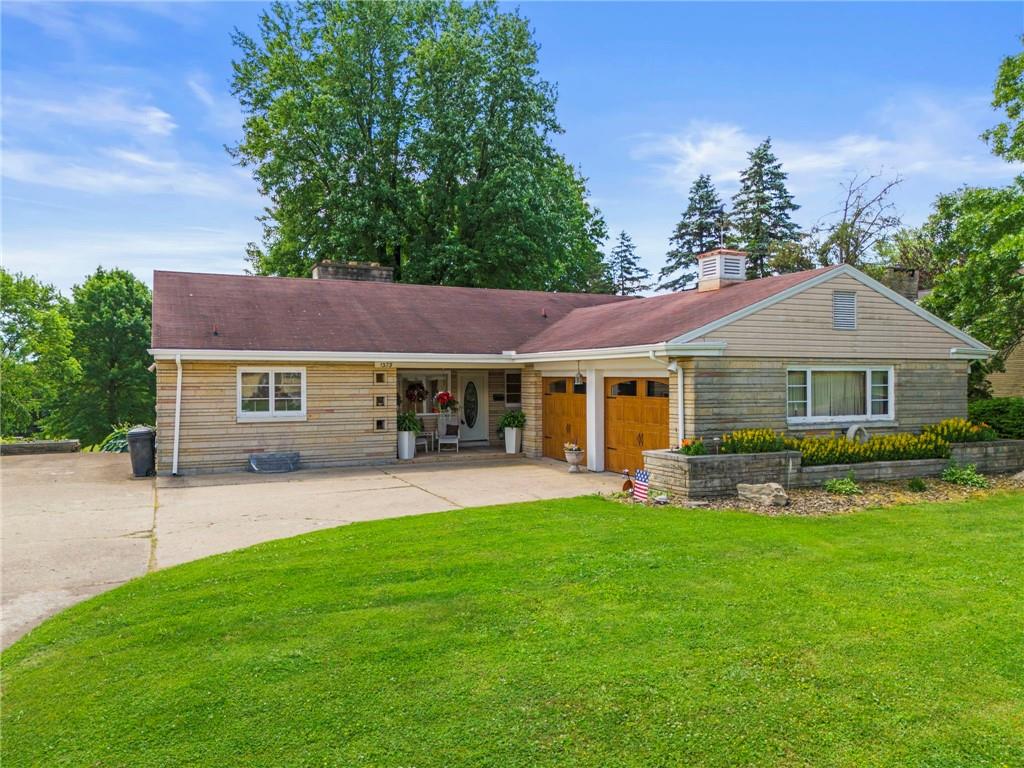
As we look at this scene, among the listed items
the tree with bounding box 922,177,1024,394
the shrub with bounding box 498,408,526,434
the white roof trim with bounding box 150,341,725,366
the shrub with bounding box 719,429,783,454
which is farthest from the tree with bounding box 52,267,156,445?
the tree with bounding box 922,177,1024,394

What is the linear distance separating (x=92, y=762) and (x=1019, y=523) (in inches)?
401

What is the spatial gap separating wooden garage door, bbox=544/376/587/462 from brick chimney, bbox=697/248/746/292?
12.2 feet

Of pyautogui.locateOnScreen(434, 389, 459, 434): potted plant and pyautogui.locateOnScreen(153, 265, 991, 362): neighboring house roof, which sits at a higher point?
pyautogui.locateOnScreen(153, 265, 991, 362): neighboring house roof

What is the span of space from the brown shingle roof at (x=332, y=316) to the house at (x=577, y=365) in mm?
61

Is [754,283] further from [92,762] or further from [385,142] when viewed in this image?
[385,142]

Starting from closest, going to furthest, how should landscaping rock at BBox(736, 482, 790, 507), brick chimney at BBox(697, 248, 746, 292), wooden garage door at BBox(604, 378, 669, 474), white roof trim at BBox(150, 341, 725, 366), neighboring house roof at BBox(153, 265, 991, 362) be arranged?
landscaping rock at BBox(736, 482, 790, 507)
white roof trim at BBox(150, 341, 725, 366)
wooden garage door at BBox(604, 378, 669, 474)
neighboring house roof at BBox(153, 265, 991, 362)
brick chimney at BBox(697, 248, 746, 292)

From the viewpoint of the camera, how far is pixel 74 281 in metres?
37.3

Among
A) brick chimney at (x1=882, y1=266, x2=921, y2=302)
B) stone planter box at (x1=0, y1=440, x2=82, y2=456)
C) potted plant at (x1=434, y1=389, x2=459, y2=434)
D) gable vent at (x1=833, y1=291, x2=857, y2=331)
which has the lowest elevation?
stone planter box at (x1=0, y1=440, x2=82, y2=456)

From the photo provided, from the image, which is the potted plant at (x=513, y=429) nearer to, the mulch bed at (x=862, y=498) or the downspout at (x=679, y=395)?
the downspout at (x=679, y=395)

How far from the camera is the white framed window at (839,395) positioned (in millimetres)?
12398

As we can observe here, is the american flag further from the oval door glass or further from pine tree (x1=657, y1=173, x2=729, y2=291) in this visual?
pine tree (x1=657, y1=173, x2=729, y2=291)

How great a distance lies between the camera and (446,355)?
51.1ft

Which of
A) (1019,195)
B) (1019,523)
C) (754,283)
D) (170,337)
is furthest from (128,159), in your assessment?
(1019,195)

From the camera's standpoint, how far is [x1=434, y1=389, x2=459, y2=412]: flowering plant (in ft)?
53.9
